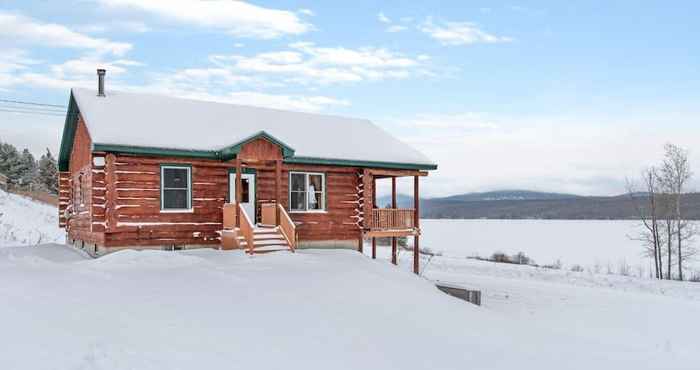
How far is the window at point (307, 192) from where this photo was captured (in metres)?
21.0

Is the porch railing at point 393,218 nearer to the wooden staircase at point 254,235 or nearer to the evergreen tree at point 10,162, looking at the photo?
the wooden staircase at point 254,235

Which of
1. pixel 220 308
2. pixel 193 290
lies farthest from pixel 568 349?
pixel 193 290

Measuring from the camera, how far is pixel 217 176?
63.3 feet

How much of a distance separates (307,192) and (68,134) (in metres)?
10.0

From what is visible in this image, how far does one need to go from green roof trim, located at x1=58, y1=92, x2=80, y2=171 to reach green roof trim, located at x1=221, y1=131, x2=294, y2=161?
6.45 m

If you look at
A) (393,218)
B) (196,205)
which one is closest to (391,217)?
(393,218)

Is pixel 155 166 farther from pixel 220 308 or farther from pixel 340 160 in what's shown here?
pixel 220 308

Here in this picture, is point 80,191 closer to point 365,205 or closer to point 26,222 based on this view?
point 365,205

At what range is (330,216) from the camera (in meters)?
21.5

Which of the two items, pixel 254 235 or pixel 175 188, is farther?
Result: pixel 175 188

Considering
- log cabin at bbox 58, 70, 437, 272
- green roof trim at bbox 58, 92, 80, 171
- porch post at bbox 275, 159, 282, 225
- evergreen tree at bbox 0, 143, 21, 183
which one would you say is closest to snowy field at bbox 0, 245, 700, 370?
log cabin at bbox 58, 70, 437, 272

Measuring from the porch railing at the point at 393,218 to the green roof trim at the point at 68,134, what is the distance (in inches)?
466

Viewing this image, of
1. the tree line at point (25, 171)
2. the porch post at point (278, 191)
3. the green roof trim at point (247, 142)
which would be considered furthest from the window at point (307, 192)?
the tree line at point (25, 171)

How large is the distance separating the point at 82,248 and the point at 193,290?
11462mm
